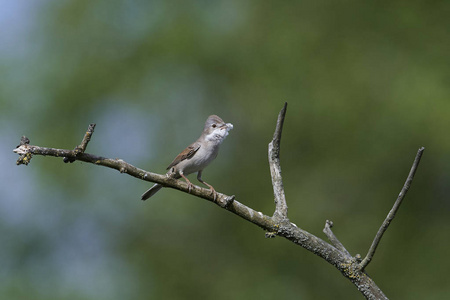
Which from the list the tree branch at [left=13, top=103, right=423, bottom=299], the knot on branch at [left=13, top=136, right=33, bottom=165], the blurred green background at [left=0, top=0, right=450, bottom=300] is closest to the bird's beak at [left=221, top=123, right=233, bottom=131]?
the tree branch at [left=13, top=103, right=423, bottom=299]

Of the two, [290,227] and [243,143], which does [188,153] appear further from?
[243,143]

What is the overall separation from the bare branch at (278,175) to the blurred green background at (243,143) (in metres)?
→ 9.65

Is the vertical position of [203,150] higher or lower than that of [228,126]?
lower

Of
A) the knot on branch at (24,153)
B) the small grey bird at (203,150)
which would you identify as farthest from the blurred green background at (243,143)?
the knot on branch at (24,153)

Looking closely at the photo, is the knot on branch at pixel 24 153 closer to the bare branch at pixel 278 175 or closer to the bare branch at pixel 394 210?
the bare branch at pixel 278 175

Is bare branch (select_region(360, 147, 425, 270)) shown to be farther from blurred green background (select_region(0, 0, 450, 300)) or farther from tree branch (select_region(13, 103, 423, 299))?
blurred green background (select_region(0, 0, 450, 300))

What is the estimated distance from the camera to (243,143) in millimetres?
15398

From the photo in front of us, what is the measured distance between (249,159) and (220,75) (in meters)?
4.10

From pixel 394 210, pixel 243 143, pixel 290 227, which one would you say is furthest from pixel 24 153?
pixel 243 143

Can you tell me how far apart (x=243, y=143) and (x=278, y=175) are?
38.8ft

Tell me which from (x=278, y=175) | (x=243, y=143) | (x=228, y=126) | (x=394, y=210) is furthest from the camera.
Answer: (x=243, y=143)

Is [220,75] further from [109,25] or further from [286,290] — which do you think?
[286,290]

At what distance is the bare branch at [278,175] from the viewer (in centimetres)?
345

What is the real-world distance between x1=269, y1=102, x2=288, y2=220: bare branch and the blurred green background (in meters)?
9.65
